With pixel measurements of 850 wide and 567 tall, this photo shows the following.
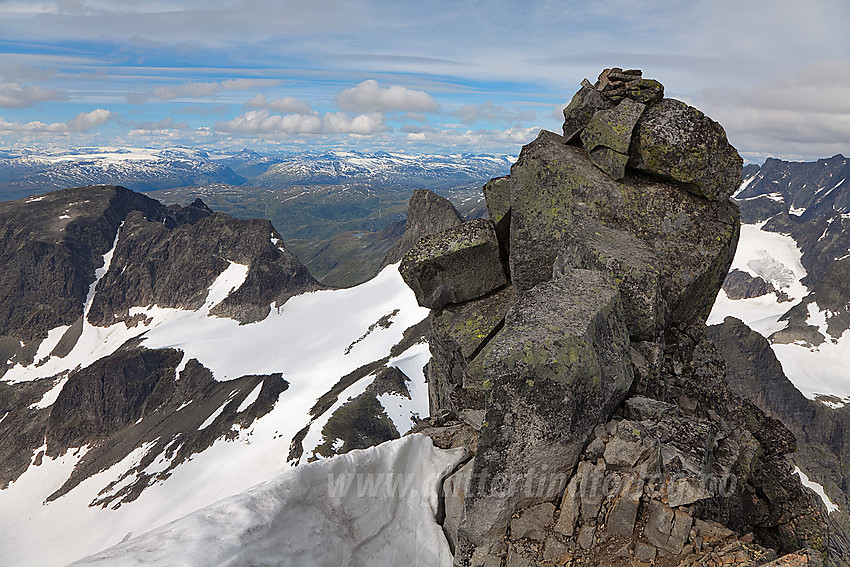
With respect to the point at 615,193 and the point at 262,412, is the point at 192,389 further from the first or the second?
the point at 615,193

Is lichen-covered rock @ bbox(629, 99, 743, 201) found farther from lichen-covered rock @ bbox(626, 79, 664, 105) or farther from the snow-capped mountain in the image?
the snow-capped mountain

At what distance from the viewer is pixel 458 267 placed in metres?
20.4

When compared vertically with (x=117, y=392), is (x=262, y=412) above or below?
above

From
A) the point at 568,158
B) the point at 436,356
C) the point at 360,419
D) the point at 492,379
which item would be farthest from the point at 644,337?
the point at 360,419

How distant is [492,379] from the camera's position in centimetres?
1102

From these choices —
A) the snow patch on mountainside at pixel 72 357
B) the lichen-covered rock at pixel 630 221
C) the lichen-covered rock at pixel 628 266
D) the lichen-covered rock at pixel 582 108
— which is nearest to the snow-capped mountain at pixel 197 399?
the snow patch on mountainside at pixel 72 357

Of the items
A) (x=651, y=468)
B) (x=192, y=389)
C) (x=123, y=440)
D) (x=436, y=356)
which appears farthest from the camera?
(x=192, y=389)

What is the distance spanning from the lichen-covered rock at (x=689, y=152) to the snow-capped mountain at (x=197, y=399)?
230 ft

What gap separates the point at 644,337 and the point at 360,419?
8025 centimetres

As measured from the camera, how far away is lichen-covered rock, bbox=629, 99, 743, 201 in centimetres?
1742

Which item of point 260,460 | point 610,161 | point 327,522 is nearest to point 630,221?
point 610,161

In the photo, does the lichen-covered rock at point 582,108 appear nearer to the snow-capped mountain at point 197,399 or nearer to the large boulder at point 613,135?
the large boulder at point 613,135

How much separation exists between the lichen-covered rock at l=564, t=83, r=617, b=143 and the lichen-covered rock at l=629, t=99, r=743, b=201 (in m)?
2.29

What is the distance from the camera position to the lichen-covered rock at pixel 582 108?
65.7ft
